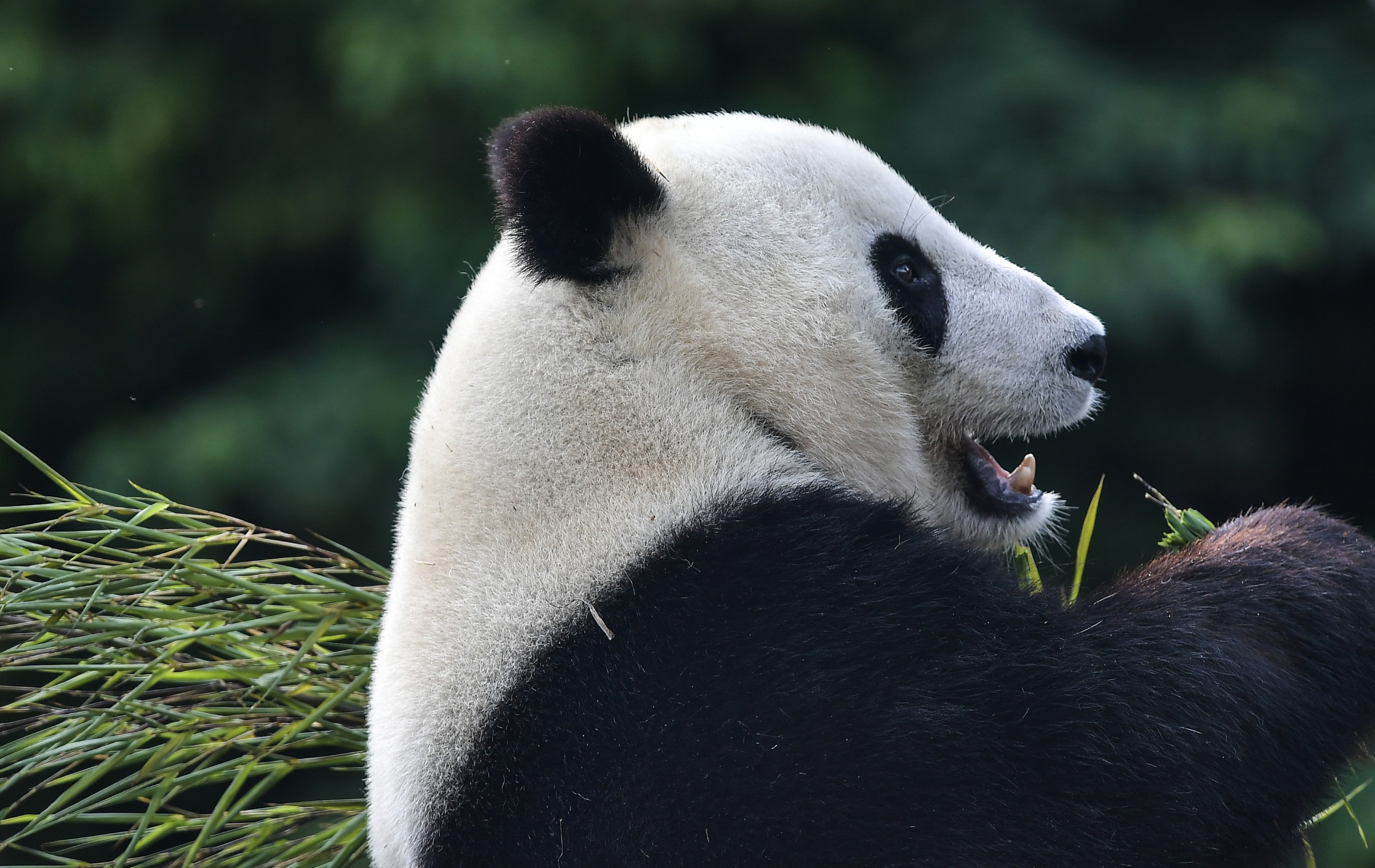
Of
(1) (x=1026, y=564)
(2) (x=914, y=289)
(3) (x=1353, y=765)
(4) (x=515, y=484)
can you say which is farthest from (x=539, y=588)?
(3) (x=1353, y=765)

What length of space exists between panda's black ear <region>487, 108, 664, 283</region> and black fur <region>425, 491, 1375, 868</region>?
0.50 m

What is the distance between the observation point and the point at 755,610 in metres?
1.92

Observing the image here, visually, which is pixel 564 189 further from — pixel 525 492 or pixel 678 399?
pixel 525 492

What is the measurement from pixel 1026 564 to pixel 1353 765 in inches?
27.3

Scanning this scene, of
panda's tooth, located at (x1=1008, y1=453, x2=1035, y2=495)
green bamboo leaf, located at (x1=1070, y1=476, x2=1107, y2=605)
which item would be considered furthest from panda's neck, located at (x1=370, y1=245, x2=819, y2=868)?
green bamboo leaf, located at (x1=1070, y1=476, x2=1107, y2=605)

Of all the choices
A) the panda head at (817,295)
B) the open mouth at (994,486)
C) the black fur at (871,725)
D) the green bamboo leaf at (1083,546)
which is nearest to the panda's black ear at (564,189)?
the panda head at (817,295)

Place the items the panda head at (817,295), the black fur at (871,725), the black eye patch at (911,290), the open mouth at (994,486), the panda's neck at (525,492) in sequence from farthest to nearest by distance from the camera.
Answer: the open mouth at (994,486) → the black eye patch at (911,290) → the panda head at (817,295) → the panda's neck at (525,492) → the black fur at (871,725)

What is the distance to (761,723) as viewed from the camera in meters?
Result: 1.85

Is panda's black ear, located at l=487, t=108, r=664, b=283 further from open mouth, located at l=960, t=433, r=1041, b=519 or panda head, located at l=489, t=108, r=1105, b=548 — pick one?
open mouth, located at l=960, t=433, r=1041, b=519

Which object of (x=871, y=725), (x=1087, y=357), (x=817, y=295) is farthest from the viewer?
(x=1087, y=357)

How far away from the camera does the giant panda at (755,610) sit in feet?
6.03

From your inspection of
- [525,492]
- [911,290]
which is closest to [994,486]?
[911,290]

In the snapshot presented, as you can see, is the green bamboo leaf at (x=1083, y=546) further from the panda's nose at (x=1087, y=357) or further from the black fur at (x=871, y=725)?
A: the black fur at (x=871, y=725)

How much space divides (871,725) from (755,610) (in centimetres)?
24
